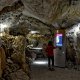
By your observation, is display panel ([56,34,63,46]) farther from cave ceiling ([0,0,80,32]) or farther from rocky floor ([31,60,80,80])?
rocky floor ([31,60,80,80])

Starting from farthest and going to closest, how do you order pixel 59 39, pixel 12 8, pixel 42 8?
1. pixel 59 39
2. pixel 12 8
3. pixel 42 8

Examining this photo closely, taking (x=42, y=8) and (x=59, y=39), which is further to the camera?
(x=59, y=39)

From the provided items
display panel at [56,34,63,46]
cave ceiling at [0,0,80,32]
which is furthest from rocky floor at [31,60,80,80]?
cave ceiling at [0,0,80,32]

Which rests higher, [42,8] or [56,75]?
[42,8]

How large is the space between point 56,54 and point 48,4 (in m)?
5.39

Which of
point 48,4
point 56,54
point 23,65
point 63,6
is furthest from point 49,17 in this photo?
point 56,54

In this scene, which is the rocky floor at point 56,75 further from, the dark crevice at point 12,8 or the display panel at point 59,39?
the dark crevice at point 12,8

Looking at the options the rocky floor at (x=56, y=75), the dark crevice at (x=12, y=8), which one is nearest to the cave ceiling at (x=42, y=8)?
the dark crevice at (x=12, y=8)

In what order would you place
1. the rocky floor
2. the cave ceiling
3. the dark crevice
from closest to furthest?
1. the cave ceiling
2. the rocky floor
3. the dark crevice

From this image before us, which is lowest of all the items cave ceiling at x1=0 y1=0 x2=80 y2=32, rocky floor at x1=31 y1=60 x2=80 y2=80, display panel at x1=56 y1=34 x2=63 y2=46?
rocky floor at x1=31 y1=60 x2=80 y2=80

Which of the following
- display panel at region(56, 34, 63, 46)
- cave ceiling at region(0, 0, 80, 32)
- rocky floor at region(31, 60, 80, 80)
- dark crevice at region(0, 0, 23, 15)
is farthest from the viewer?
display panel at region(56, 34, 63, 46)

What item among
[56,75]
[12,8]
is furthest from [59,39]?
[12,8]

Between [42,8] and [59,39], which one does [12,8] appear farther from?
[59,39]

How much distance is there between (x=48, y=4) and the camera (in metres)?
8.59
